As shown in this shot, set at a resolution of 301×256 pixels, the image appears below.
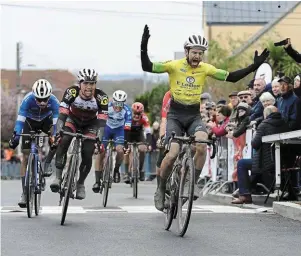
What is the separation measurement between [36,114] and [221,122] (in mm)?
5882

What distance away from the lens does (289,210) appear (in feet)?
41.4

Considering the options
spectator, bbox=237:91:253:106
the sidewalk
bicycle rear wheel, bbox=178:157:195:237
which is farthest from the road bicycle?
spectator, bbox=237:91:253:106

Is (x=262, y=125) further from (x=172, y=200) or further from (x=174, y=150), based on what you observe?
(x=172, y=200)

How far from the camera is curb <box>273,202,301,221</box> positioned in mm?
12242

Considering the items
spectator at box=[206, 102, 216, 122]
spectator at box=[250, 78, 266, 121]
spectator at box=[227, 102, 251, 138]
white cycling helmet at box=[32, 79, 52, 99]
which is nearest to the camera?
white cycling helmet at box=[32, 79, 52, 99]

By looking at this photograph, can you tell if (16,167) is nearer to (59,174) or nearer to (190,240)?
(59,174)

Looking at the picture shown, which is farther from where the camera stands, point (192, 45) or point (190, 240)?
point (192, 45)

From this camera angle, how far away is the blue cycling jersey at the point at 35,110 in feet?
44.8

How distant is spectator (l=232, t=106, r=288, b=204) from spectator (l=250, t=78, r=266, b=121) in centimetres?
111

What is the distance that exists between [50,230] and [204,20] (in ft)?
222

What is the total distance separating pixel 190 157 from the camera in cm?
1034

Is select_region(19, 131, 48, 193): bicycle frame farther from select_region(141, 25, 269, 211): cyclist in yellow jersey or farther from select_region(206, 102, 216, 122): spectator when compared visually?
select_region(206, 102, 216, 122): spectator

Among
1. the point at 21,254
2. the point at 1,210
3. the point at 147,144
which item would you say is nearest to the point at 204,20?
the point at 147,144

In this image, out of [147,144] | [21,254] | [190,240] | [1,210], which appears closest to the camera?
[21,254]
